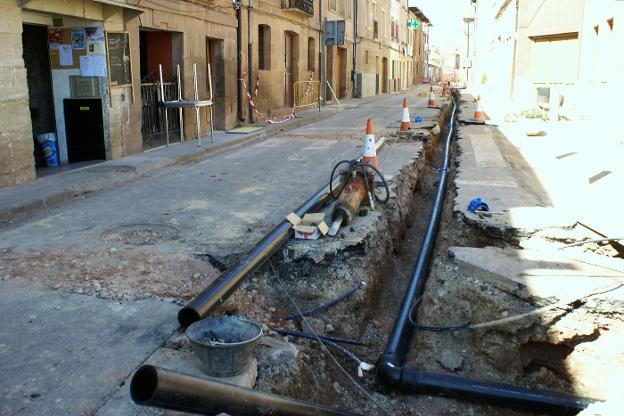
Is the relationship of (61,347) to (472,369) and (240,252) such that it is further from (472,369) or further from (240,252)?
(472,369)

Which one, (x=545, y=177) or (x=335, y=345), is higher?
(x=545, y=177)

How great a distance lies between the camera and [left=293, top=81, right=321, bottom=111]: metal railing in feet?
70.6

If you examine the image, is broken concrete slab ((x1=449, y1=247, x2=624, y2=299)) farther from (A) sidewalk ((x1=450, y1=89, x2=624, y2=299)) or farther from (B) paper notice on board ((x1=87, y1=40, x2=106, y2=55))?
(B) paper notice on board ((x1=87, y1=40, x2=106, y2=55))

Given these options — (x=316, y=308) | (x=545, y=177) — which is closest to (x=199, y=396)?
(x=316, y=308)

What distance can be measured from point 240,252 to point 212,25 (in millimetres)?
10044

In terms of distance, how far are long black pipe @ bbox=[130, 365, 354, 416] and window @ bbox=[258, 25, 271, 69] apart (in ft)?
54.3

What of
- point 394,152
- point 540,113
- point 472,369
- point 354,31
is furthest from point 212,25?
point 354,31

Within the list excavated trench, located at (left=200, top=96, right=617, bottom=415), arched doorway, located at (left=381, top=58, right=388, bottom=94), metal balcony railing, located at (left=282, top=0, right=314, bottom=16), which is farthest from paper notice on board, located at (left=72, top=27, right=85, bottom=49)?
arched doorway, located at (left=381, top=58, right=388, bottom=94)

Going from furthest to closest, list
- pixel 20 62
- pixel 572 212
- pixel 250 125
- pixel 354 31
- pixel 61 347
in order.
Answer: pixel 354 31 < pixel 250 125 < pixel 20 62 < pixel 572 212 < pixel 61 347

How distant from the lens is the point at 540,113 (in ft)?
55.2

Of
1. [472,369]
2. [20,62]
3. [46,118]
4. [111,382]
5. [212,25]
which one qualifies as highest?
[212,25]

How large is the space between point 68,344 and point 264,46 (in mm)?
16206

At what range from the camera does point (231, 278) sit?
4.05 m

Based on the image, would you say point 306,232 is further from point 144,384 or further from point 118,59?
point 118,59
